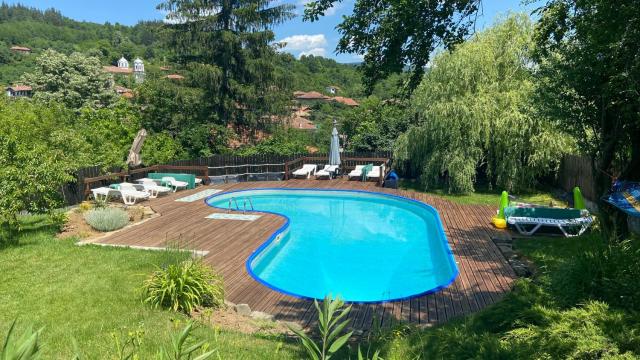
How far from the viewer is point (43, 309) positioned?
529 centimetres

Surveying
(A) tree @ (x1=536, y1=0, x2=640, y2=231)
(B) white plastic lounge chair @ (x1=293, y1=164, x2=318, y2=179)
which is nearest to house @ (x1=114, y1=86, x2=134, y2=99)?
(B) white plastic lounge chair @ (x1=293, y1=164, x2=318, y2=179)

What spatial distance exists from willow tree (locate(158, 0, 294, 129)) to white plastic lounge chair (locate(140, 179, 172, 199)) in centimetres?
843

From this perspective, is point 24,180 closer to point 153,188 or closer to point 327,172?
point 153,188

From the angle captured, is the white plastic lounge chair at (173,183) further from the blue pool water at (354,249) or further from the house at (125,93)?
the house at (125,93)

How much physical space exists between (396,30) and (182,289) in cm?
433

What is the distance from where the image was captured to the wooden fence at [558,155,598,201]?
472 inches

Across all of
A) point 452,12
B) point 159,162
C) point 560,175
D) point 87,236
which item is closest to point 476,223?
point 560,175

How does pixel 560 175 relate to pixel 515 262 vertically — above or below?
above

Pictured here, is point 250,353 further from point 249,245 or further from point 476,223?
point 476,223

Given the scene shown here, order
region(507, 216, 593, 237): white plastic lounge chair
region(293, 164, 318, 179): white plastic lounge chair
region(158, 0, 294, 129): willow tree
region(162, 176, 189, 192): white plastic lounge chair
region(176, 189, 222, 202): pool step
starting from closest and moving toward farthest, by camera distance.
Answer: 1. region(507, 216, 593, 237): white plastic lounge chair
2. region(176, 189, 222, 202): pool step
3. region(162, 176, 189, 192): white plastic lounge chair
4. region(293, 164, 318, 179): white plastic lounge chair
5. region(158, 0, 294, 129): willow tree

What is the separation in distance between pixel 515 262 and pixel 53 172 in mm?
9294

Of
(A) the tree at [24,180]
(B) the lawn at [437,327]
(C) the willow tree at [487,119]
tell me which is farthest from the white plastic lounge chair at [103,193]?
(C) the willow tree at [487,119]

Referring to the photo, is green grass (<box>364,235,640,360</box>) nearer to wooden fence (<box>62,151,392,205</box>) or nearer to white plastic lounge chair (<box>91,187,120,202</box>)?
white plastic lounge chair (<box>91,187,120,202</box>)

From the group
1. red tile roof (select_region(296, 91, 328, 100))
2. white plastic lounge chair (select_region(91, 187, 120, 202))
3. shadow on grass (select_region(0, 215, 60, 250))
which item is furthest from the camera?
red tile roof (select_region(296, 91, 328, 100))
